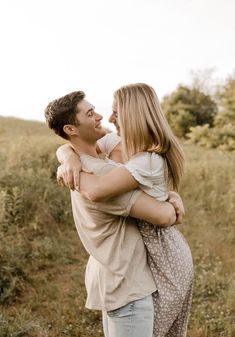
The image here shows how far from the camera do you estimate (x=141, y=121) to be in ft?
6.95

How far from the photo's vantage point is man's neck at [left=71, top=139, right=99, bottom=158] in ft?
7.68

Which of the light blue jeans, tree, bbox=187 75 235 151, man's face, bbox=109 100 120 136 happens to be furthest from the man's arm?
tree, bbox=187 75 235 151

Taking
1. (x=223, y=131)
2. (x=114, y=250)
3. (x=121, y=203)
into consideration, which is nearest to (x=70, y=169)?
(x=121, y=203)

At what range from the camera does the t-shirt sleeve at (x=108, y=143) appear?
260cm

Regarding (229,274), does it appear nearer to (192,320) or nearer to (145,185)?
(192,320)

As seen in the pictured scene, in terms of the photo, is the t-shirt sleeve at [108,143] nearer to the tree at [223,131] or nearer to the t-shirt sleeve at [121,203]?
the t-shirt sleeve at [121,203]

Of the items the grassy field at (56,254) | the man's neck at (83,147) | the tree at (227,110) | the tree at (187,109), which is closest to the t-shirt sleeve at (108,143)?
the man's neck at (83,147)

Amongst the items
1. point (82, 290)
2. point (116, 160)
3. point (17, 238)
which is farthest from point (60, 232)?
point (116, 160)

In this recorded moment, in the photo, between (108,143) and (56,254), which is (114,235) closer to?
(108,143)

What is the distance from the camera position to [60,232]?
657cm

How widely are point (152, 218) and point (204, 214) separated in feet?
19.5

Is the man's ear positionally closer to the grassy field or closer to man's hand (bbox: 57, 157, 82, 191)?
man's hand (bbox: 57, 157, 82, 191)

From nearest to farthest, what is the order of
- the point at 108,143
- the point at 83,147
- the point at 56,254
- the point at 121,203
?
the point at 121,203, the point at 83,147, the point at 108,143, the point at 56,254

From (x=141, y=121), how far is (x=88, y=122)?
26 cm
